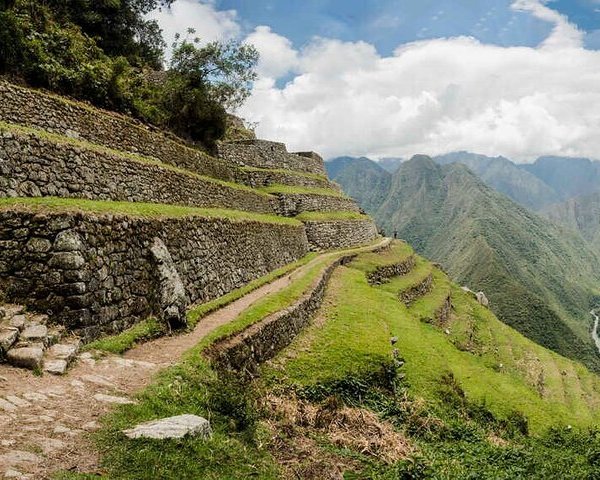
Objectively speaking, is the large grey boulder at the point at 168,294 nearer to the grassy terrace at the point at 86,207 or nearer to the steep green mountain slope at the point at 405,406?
the grassy terrace at the point at 86,207

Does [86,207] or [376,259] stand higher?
[86,207]

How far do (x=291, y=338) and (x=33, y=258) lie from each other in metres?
8.45

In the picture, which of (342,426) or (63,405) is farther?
(342,426)

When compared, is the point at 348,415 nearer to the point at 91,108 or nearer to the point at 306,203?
the point at 91,108

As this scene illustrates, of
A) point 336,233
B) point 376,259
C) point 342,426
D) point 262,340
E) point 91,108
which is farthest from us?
point 336,233

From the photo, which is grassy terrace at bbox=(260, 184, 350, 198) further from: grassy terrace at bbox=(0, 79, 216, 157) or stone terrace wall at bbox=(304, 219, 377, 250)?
grassy terrace at bbox=(0, 79, 216, 157)

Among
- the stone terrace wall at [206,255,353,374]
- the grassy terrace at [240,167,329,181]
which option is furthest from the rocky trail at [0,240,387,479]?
the grassy terrace at [240,167,329,181]

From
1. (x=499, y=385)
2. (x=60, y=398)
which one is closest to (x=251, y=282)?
(x=499, y=385)

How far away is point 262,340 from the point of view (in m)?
13.5

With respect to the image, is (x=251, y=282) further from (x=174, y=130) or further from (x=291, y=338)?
(x=174, y=130)

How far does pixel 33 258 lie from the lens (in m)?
9.89

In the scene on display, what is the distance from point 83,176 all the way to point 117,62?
1386 cm

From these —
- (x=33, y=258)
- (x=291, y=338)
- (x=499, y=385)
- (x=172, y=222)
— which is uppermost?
(x=172, y=222)

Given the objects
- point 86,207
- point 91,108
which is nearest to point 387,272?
point 91,108
